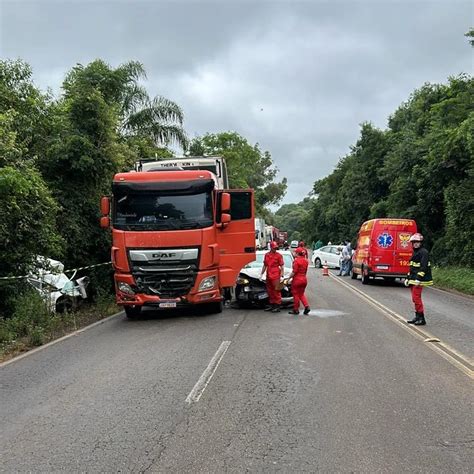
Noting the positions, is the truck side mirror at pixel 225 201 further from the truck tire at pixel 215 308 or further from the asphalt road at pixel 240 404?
the asphalt road at pixel 240 404

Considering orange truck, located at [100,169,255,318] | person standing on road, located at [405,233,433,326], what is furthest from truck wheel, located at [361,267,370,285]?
orange truck, located at [100,169,255,318]

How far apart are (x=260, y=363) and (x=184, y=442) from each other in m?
3.07

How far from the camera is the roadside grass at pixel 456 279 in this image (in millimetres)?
20130

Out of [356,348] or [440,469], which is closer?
[440,469]

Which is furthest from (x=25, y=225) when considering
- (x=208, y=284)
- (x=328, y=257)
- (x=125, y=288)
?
(x=328, y=257)

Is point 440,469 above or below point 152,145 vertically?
below

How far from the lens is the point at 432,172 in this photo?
27.9 meters

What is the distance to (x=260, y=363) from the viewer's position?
7.87 m

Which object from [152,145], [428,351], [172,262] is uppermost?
[152,145]

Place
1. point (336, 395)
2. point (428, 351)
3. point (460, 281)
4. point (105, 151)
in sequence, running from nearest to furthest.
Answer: point (336, 395) → point (428, 351) → point (105, 151) → point (460, 281)

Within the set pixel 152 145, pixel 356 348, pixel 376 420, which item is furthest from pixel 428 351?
pixel 152 145

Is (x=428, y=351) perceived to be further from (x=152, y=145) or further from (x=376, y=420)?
(x=152, y=145)

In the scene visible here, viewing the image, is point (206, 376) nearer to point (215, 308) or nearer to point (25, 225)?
point (215, 308)

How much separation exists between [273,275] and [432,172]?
57.4ft
